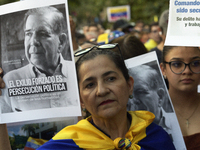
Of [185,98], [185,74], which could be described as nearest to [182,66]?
[185,74]

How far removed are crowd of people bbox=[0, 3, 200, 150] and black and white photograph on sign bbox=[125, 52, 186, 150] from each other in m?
0.03

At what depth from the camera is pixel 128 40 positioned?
10.5 feet

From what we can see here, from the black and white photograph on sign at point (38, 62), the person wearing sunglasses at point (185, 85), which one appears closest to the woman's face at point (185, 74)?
the person wearing sunglasses at point (185, 85)

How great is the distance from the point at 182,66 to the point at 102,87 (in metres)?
0.87

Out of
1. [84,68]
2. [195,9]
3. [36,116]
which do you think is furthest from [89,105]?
[195,9]

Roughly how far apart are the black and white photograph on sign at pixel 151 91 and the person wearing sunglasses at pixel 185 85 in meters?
0.10

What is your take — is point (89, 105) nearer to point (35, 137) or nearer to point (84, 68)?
point (84, 68)

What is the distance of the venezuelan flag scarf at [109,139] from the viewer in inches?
82.0

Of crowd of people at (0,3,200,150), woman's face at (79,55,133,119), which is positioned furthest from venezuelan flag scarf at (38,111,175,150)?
woman's face at (79,55,133,119)

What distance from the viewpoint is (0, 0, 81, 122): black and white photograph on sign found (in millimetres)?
2256

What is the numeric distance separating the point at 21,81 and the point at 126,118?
898 millimetres

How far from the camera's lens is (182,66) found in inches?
101

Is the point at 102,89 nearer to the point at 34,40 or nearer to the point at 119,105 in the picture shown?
the point at 119,105

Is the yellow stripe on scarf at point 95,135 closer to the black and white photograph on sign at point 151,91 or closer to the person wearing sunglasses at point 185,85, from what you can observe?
the black and white photograph on sign at point 151,91
